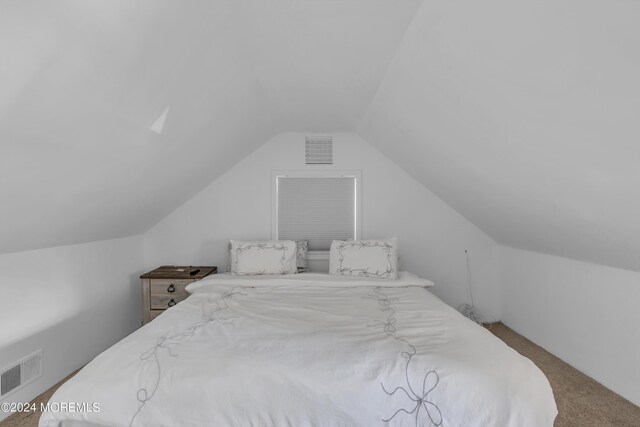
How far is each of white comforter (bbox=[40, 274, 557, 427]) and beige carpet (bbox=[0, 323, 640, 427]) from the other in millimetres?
957

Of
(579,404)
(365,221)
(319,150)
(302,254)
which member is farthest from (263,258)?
(579,404)

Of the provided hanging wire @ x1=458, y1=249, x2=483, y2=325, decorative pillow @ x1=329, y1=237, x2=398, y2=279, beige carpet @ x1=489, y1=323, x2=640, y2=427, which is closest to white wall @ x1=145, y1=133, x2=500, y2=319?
hanging wire @ x1=458, y1=249, x2=483, y2=325

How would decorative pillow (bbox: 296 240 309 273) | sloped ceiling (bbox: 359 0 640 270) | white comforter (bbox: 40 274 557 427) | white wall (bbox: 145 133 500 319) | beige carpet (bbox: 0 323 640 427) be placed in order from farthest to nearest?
white wall (bbox: 145 133 500 319)
decorative pillow (bbox: 296 240 309 273)
beige carpet (bbox: 0 323 640 427)
white comforter (bbox: 40 274 557 427)
sloped ceiling (bbox: 359 0 640 270)

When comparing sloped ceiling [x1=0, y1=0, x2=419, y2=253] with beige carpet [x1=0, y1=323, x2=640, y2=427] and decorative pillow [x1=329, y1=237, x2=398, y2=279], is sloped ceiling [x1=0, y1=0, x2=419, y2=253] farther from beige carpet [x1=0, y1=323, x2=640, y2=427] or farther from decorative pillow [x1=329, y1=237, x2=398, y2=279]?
decorative pillow [x1=329, y1=237, x2=398, y2=279]

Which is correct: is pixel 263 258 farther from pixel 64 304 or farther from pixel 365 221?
pixel 64 304

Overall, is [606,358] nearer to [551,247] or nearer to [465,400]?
[551,247]

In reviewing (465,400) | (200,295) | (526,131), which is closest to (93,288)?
(200,295)

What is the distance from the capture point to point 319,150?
3.35 m

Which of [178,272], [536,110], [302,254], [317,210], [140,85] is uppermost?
[140,85]

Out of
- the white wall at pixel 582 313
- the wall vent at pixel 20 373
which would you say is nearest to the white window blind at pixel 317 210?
the white wall at pixel 582 313

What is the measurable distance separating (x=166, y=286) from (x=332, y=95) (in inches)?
81.6

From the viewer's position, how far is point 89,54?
1.14m

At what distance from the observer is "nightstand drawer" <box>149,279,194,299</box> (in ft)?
9.11

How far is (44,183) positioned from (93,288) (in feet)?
4.25
